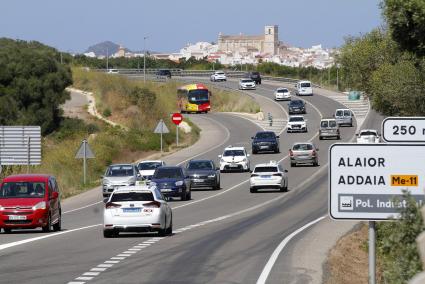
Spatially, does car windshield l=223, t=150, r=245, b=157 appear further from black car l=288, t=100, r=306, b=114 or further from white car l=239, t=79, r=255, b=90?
white car l=239, t=79, r=255, b=90

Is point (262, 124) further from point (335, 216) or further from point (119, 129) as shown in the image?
point (335, 216)

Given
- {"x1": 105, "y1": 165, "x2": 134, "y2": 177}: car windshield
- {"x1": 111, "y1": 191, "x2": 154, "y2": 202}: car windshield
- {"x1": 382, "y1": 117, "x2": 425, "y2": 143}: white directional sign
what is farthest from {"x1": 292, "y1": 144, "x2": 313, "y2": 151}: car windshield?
{"x1": 382, "y1": 117, "x2": 425, "y2": 143}: white directional sign

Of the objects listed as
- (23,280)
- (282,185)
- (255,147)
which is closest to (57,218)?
(23,280)

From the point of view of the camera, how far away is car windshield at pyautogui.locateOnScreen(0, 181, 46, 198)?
3316 cm

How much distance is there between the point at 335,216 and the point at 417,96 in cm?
3384

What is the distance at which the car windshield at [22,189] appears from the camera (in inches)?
1305

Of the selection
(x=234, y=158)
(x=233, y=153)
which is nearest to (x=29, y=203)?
(x=234, y=158)

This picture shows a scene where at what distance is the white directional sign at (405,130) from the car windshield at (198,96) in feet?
323

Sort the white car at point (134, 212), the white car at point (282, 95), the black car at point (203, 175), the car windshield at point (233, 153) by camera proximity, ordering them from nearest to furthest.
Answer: the white car at point (134, 212), the black car at point (203, 175), the car windshield at point (233, 153), the white car at point (282, 95)

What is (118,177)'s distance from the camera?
53281 millimetres

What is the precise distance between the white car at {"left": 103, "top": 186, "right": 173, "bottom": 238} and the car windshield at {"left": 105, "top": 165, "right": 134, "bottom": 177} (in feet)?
76.5

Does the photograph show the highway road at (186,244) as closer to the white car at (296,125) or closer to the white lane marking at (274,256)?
the white lane marking at (274,256)

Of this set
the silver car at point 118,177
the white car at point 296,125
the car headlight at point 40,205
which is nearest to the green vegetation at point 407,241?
the car headlight at point 40,205

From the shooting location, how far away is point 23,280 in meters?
20.1
